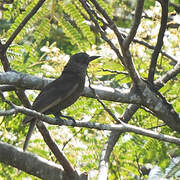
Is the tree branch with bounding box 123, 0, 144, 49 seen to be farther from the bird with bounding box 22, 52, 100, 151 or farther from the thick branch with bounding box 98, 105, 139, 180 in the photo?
the thick branch with bounding box 98, 105, 139, 180

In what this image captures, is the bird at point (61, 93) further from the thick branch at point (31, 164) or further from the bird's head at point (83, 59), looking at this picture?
the thick branch at point (31, 164)

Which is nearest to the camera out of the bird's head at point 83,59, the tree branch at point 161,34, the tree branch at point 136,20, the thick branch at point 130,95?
the tree branch at point 136,20

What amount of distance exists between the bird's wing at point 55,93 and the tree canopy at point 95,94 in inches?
4.5

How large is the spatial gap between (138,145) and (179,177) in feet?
2.76

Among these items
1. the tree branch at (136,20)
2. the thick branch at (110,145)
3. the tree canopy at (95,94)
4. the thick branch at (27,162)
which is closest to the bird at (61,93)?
the tree canopy at (95,94)

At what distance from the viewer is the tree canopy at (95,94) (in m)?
4.13

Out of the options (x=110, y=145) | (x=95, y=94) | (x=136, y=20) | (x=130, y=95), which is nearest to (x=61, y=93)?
(x=95, y=94)

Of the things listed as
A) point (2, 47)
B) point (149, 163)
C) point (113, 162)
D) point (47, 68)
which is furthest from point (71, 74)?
point (149, 163)

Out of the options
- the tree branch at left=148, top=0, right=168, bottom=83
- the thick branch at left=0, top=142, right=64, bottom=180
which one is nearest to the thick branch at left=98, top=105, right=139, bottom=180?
the thick branch at left=0, top=142, right=64, bottom=180

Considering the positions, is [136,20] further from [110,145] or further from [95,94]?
[110,145]

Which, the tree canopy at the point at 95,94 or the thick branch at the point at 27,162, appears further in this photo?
the thick branch at the point at 27,162

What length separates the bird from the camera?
4422 millimetres

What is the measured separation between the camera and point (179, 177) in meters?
4.75

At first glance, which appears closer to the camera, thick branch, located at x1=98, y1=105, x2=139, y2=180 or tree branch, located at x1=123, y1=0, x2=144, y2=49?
tree branch, located at x1=123, y1=0, x2=144, y2=49
